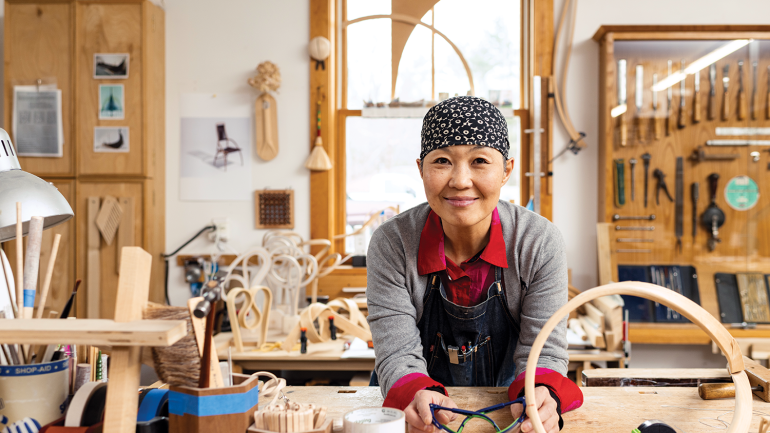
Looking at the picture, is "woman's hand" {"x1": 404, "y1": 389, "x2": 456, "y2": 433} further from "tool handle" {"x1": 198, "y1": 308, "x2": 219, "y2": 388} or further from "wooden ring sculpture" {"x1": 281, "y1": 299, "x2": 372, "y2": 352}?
"wooden ring sculpture" {"x1": 281, "y1": 299, "x2": 372, "y2": 352}

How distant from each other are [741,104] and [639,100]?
610 mm

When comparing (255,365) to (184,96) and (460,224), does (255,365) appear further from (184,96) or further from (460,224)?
(184,96)

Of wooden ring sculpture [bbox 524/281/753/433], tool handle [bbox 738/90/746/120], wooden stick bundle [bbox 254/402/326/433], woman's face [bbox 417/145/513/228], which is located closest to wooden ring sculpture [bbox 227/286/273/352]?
woman's face [bbox 417/145/513/228]

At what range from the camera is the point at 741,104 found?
3.15 metres

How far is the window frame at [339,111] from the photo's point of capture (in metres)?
3.39

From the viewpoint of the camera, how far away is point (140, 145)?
3.24 metres

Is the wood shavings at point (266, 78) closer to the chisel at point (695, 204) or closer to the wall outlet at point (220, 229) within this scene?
the wall outlet at point (220, 229)

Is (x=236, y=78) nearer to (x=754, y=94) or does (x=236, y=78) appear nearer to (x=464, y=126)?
(x=464, y=126)

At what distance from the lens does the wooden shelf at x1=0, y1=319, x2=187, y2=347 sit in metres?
0.68

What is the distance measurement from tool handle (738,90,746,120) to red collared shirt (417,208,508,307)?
269 cm

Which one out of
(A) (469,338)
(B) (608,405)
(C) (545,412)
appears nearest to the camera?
(C) (545,412)

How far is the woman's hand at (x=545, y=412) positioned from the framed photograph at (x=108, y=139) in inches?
121

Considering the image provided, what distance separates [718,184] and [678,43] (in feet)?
3.06

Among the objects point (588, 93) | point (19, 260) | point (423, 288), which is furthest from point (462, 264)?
point (588, 93)
